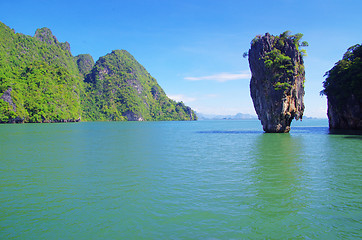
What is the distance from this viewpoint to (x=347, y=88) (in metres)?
46.2

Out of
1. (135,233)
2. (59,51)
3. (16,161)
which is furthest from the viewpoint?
(59,51)

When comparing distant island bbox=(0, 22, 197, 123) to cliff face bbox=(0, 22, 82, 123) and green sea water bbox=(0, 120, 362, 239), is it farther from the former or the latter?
green sea water bbox=(0, 120, 362, 239)

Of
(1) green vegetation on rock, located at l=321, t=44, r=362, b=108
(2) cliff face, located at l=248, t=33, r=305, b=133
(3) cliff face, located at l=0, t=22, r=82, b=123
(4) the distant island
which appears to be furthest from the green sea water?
(4) the distant island

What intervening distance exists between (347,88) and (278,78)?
48.4 ft

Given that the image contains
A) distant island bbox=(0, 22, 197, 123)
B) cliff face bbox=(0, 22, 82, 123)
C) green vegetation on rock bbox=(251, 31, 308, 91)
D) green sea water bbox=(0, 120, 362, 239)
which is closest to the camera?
green sea water bbox=(0, 120, 362, 239)

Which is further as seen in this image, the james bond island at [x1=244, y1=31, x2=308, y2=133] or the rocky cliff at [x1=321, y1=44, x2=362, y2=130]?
the rocky cliff at [x1=321, y1=44, x2=362, y2=130]

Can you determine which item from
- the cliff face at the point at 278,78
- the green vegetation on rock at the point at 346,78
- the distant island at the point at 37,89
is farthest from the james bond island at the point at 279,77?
the distant island at the point at 37,89

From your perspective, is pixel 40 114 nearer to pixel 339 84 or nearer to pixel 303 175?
pixel 339 84

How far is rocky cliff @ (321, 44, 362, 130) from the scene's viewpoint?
4404 cm

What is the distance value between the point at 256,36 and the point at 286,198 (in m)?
40.6

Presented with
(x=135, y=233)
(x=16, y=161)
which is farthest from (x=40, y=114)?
(x=135, y=233)

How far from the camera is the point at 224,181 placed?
12.3 metres

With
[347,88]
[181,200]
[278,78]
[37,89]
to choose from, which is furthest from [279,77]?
[37,89]

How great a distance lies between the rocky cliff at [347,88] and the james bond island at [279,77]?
8.82 metres
